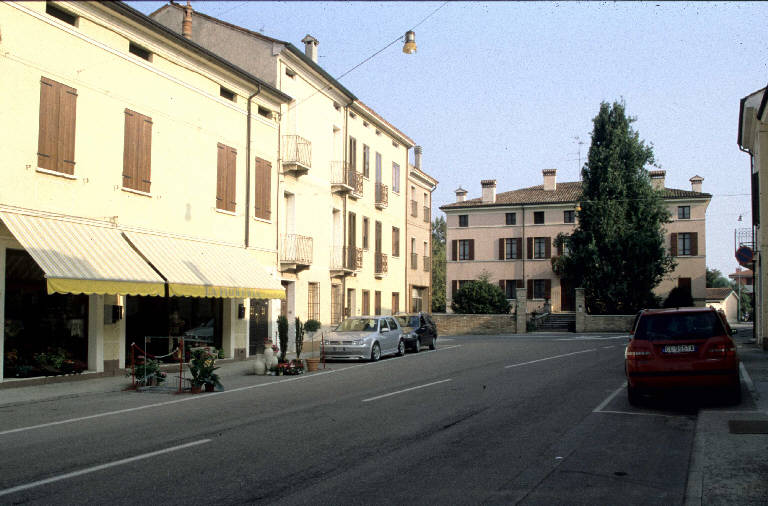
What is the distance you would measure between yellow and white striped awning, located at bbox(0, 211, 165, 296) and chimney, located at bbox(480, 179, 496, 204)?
170 feet

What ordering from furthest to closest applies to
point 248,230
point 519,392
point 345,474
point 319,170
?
1. point 319,170
2. point 248,230
3. point 519,392
4. point 345,474

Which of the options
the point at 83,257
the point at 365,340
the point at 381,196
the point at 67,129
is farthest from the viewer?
the point at 381,196

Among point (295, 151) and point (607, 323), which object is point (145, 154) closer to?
point (295, 151)

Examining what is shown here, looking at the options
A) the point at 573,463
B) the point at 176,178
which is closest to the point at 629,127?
the point at 176,178

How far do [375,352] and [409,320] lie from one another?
615 cm

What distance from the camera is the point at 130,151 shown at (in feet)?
63.5

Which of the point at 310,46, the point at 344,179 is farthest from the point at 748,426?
the point at 310,46

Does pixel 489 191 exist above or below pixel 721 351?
above

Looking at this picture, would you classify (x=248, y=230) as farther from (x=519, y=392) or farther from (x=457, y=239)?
(x=457, y=239)

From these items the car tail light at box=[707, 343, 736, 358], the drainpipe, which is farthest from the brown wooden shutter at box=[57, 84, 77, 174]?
the car tail light at box=[707, 343, 736, 358]

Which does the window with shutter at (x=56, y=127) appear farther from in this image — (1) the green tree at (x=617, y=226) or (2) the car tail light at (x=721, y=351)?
(1) the green tree at (x=617, y=226)

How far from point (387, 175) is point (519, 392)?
27.4 m

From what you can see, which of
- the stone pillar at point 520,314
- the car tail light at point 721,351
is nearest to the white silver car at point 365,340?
the car tail light at point 721,351

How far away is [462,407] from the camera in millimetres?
11938
